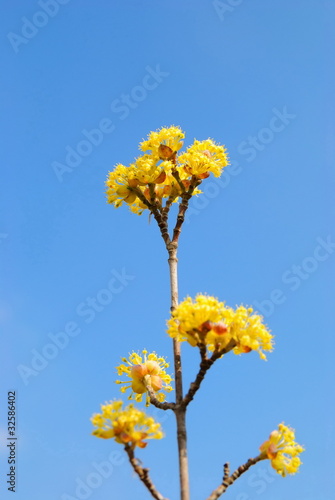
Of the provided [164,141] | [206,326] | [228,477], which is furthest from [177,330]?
[164,141]

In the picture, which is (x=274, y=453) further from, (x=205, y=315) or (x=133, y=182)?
(x=133, y=182)

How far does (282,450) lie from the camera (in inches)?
215

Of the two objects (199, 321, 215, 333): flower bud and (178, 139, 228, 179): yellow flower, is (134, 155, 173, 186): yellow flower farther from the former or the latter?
(199, 321, 215, 333): flower bud

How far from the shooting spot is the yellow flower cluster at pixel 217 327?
5.25 metres

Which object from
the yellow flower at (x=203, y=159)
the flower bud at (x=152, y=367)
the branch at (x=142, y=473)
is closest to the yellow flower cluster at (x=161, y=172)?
the yellow flower at (x=203, y=159)

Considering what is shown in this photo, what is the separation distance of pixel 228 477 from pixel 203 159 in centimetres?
340

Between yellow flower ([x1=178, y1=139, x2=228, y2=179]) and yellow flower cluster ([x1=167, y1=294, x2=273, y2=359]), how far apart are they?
1961 mm

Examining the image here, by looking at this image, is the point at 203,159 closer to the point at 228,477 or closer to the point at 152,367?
the point at 152,367

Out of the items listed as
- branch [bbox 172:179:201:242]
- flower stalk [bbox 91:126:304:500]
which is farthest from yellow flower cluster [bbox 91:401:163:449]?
branch [bbox 172:179:201:242]

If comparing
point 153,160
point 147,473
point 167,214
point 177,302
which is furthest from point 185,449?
point 153,160

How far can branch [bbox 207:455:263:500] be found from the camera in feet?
17.1

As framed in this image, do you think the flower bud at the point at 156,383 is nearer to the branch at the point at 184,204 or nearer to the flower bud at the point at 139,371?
the flower bud at the point at 139,371

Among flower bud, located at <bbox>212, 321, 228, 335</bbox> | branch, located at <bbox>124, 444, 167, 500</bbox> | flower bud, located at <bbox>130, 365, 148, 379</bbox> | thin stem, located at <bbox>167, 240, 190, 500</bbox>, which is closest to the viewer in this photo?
branch, located at <bbox>124, 444, 167, 500</bbox>

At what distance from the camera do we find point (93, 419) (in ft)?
16.2
